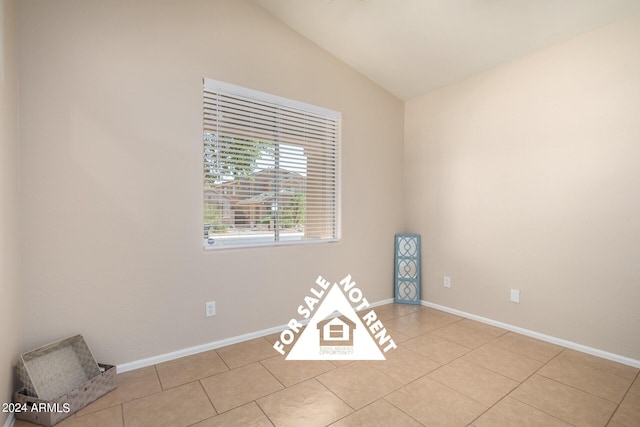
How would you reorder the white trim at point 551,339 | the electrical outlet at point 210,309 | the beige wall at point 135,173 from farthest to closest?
the electrical outlet at point 210,309, the white trim at point 551,339, the beige wall at point 135,173

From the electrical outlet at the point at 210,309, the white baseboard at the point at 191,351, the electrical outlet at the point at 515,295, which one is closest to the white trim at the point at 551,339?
the electrical outlet at the point at 515,295

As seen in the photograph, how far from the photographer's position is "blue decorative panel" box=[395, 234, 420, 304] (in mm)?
3920

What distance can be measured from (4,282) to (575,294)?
4.07m

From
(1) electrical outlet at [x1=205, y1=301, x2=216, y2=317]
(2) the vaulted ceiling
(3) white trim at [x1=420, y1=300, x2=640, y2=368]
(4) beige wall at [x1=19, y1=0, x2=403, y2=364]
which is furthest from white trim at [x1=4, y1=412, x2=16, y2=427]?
(3) white trim at [x1=420, y1=300, x2=640, y2=368]

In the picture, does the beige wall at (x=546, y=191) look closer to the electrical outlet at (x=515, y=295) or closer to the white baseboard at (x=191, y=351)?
the electrical outlet at (x=515, y=295)

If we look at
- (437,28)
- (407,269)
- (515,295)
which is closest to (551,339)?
(515,295)

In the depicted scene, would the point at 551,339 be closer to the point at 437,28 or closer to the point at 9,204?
the point at 437,28

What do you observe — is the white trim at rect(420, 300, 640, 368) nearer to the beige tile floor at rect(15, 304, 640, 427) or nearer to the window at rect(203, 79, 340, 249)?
Answer: the beige tile floor at rect(15, 304, 640, 427)

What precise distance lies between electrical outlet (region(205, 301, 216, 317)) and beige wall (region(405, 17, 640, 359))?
260cm

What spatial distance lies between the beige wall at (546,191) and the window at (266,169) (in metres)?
1.40

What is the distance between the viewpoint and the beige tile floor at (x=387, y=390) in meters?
1.77

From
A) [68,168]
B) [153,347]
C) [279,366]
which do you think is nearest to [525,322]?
[279,366]

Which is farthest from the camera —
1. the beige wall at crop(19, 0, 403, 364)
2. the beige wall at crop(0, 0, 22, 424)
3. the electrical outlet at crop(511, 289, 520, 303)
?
the electrical outlet at crop(511, 289, 520, 303)

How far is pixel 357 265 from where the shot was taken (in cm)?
366
